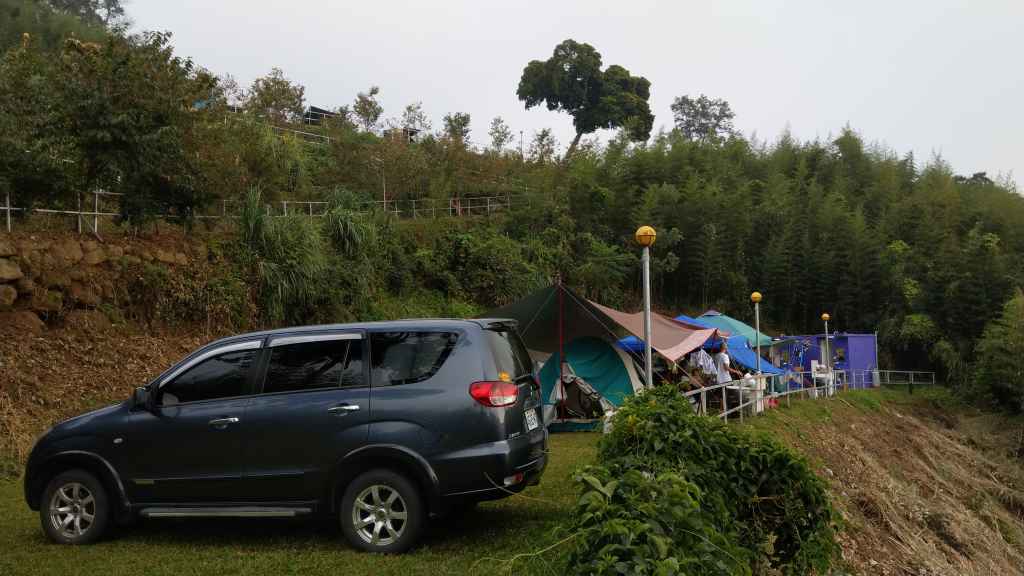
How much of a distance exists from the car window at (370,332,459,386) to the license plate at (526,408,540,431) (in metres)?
0.83

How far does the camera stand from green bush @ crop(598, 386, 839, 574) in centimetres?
499

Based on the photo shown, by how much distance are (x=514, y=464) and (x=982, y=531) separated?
12047mm

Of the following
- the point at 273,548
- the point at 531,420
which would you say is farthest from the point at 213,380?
the point at 531,420

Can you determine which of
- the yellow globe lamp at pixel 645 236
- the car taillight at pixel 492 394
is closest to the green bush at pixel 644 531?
the car taillight at pixel 492 394

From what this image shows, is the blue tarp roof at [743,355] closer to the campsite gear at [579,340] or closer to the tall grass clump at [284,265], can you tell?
the campsite gear at [579,340]

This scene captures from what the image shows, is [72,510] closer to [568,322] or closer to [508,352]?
[508,352]

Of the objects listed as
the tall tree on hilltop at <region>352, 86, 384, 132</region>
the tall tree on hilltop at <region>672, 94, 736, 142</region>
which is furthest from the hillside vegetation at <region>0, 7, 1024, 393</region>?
the tall tree on hilltop at <region>672, 94, 736, 142</region>

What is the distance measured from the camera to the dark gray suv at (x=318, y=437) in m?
5.58

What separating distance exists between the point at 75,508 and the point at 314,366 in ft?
7.34

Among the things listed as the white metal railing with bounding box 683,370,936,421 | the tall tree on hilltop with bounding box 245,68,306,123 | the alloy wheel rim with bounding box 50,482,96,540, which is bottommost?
the white metal railing with bounding box 683,370,936,421

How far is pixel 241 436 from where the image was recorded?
234 inches

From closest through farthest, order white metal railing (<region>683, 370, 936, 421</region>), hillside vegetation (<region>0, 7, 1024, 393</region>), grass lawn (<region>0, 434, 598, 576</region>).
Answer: grass lawn (<region>0, 434, 598, 576</region>), white metal railing (<region>683, 370, 936, 421</region>), hillside vegetation (<region>0, 7, 1024, 393</region>)

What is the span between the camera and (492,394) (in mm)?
5637

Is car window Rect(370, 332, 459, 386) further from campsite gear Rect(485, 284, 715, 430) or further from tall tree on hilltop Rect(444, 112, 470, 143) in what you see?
tall tree on hilltop Rect(444, 112, 470, 143)
